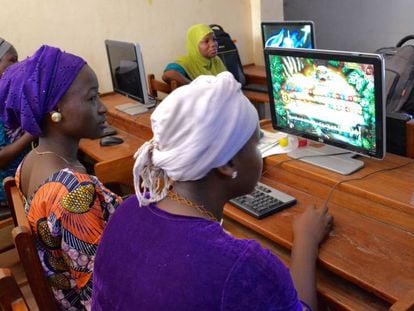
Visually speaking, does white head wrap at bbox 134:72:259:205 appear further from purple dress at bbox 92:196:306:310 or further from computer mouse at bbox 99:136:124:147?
computer mouse at bbox 99:136:124:147

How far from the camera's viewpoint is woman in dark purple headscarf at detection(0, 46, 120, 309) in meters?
1.03

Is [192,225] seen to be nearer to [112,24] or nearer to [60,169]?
[60,169]

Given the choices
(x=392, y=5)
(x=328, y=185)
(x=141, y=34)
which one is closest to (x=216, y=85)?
(x=328, y=185)

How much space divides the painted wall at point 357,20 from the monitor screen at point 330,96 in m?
3.01

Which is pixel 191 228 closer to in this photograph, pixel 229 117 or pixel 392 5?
pixel 229 117

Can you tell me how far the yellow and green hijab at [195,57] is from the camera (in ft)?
10.6

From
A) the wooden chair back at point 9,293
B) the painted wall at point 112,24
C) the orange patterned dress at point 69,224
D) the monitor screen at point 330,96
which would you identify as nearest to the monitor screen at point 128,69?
the painted wall at point 112,24

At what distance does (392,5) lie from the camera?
13.1 feet

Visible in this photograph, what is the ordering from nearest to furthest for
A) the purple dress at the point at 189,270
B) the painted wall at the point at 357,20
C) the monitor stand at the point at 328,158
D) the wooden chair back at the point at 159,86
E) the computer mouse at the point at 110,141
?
the purple dress at the point at 189,270
the monitor stand at the point at 328,158
the computer mouse at the point at 110,141
the wooden chair back at the point at 159,86
the painted wall at the point at 357,20

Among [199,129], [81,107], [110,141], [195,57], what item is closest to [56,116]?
[81,107]

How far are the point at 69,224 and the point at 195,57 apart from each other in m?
2.44

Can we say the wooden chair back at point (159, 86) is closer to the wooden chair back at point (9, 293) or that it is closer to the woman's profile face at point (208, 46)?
the woman's profile face at point (208, 46)

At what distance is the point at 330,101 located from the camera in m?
1.34

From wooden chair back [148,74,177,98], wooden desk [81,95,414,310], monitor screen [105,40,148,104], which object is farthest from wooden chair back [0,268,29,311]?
wooden chair back [148,74,177,98]
